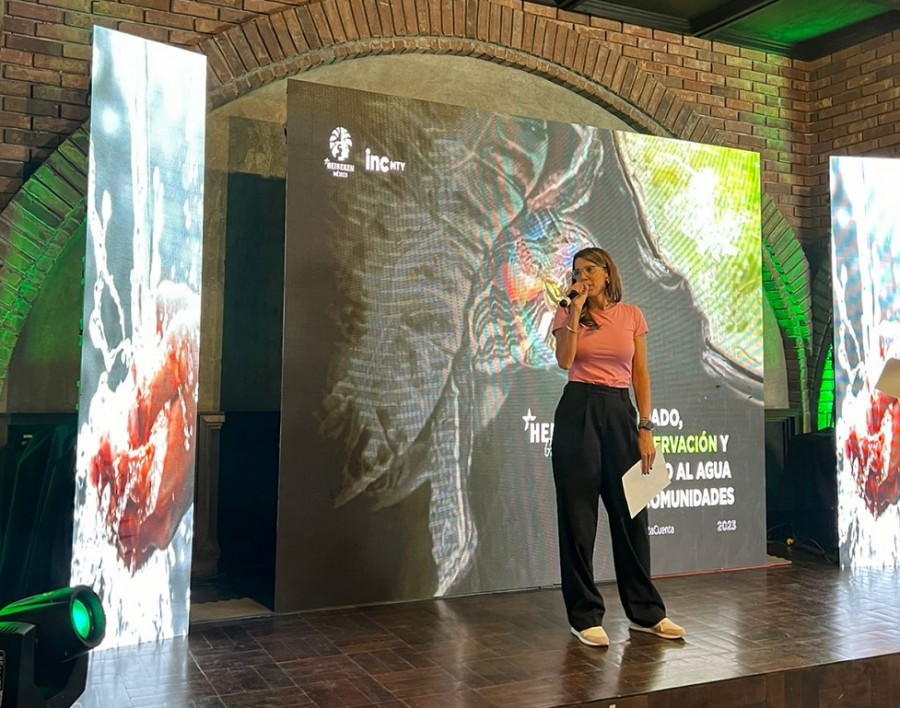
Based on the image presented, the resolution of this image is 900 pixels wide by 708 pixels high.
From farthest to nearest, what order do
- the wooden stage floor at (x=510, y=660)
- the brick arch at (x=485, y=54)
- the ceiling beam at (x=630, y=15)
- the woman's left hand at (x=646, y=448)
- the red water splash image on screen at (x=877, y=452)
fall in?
the ceiling beam at (x=630, y=15) < the red water splash image on screen at (x=877, y=452) < the brick arch at (x=485, y=54) < the woman's left hand at (x=646, y=448) < the wooden stage floor at (x=510, y=660)

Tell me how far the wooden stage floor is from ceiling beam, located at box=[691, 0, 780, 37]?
3420mm

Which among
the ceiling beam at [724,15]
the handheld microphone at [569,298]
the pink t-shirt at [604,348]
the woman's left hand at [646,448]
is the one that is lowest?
the woman's left hand at [646,448]

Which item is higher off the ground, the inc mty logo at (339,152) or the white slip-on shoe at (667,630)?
the inc mty logo at (339,152)

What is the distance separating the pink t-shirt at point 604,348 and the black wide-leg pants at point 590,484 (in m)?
0.04

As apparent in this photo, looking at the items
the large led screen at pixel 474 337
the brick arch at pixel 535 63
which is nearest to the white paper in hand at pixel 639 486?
the large led screen at pixel 474 337

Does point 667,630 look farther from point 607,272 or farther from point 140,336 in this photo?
point 140,336

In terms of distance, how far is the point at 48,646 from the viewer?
2410 mm

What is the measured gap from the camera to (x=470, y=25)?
490cm

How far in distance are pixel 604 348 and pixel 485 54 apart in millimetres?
2296

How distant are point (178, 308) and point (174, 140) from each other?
670 mm

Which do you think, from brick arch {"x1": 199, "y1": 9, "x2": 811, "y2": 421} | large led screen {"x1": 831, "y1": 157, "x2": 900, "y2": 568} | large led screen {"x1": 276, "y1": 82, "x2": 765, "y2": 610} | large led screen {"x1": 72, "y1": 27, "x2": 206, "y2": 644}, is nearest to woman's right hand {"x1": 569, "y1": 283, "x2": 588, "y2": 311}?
large led screen {"x1": 276, "y1": 82, "x2": 765, "y2": 610}

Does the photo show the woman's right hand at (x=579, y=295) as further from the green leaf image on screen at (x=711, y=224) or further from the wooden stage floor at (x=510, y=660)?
the green leaf image on screen at (x=711, y=224)

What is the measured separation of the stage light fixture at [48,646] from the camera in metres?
2.26

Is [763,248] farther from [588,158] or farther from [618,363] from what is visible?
[618,363]
